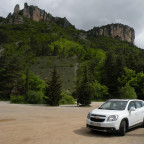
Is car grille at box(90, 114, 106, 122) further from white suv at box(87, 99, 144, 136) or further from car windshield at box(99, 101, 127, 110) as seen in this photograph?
car windshield at box(99, 101, 127, 110)

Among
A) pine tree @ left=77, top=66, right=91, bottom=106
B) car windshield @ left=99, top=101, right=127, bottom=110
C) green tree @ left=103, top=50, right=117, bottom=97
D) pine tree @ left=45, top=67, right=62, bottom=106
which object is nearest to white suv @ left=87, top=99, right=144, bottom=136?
car windshield @ left=99, top=101, right=127, bottom=110

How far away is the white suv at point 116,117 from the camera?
7.93 meters

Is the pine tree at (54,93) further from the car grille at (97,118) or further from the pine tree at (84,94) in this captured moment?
the car grille at (97,118)

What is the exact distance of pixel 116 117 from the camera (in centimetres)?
801

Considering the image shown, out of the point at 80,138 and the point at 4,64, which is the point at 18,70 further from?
the point at 80,138

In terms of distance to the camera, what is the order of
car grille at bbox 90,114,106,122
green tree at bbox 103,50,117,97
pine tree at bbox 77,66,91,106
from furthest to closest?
green tree at bbox 103,50,117,97 < pine tree at bbox 77,66,91,106 < car grille at bbox 90,114,106,122

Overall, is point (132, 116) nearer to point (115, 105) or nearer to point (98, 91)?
point (115, 105)

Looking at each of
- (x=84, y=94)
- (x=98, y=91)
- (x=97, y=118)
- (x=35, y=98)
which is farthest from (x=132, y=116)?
(x=98, y=91)

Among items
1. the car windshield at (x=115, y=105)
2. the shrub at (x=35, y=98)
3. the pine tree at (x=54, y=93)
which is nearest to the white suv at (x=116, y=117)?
the car windshield at (x=115, y=105)

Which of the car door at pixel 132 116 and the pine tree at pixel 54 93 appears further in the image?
the pine tree at pixel 54 93

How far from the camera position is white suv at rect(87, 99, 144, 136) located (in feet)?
26.0

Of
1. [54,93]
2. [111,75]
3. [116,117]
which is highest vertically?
[111,75]


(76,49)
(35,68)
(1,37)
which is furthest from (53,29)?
(35,68)

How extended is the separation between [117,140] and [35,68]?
236 feet
